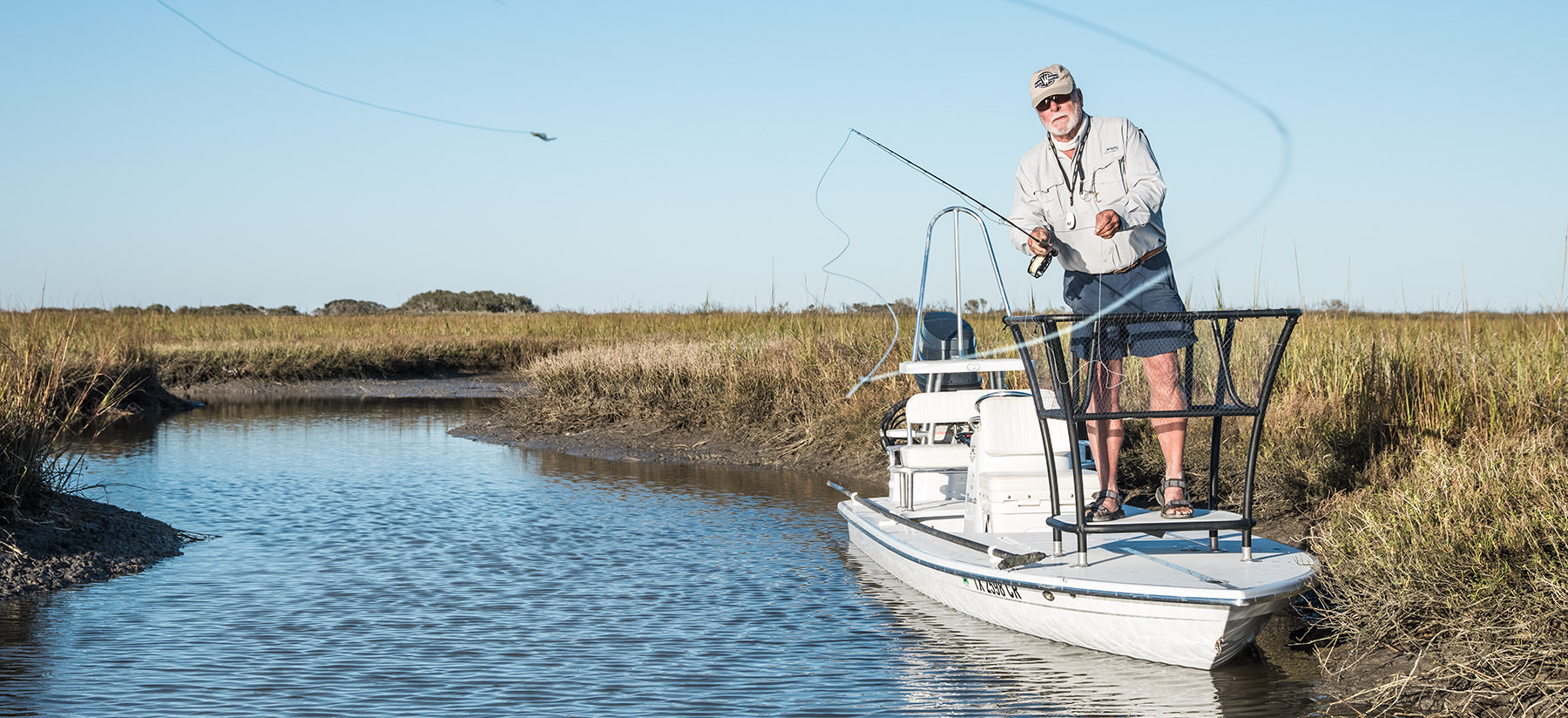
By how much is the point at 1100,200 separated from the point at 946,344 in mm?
3532

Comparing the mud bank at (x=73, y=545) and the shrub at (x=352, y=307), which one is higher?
the shrub at (x=352, y=307)

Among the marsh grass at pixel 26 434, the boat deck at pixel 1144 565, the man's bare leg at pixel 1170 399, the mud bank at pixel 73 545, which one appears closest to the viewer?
the boat deck at pixel 1144 565

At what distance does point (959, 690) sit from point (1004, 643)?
0.71m

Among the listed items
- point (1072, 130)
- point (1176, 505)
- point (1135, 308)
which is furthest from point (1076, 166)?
point (1176, 505)

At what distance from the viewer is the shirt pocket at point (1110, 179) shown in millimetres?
5852

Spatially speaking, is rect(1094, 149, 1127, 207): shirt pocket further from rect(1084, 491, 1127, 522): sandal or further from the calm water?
the calm water

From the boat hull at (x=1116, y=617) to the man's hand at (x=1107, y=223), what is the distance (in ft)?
4.92

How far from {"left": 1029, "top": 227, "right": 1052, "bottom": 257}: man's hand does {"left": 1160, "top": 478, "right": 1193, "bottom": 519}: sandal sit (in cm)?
120

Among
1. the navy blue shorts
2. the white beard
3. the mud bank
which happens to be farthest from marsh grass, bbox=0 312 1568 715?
the white beard

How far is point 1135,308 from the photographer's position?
19.3ft

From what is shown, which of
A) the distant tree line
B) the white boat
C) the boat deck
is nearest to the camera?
the boat deck

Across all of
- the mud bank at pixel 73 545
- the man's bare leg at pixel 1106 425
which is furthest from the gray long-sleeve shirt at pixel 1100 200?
the mud bank at pixel 73 545

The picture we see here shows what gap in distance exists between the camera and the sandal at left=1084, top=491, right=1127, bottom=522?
6117 mm

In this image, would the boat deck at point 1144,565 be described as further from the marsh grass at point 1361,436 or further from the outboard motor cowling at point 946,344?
the outboard motor cowling at point 946,344
